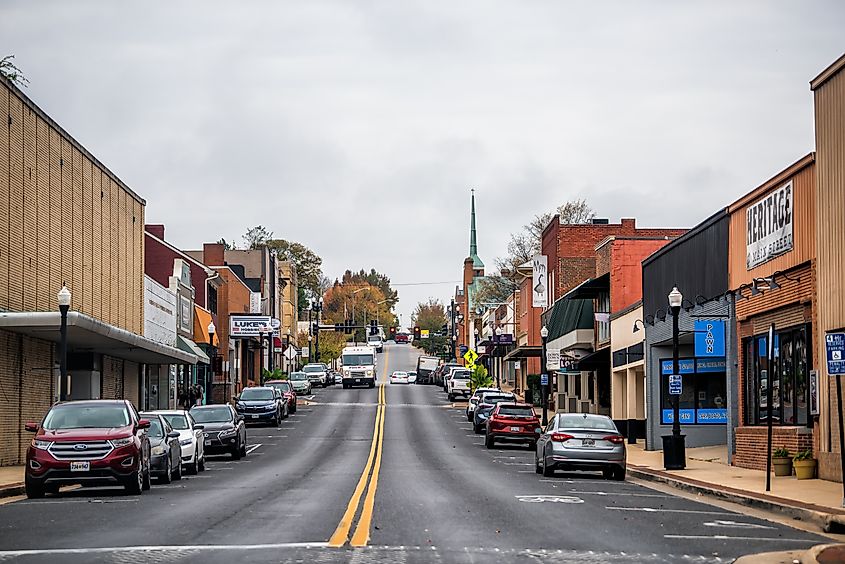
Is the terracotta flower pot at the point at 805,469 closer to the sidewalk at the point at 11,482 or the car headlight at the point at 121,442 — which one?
the car headlight at the point at 121,442

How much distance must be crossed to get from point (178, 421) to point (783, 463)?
14609 millimetres

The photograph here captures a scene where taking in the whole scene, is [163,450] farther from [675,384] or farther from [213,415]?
[675,384]

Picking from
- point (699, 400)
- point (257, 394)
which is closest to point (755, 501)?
point (699, 400)

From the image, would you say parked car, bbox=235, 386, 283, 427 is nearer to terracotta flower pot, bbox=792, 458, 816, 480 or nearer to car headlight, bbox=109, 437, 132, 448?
car headlight, bbox=109, 437, 132, 448

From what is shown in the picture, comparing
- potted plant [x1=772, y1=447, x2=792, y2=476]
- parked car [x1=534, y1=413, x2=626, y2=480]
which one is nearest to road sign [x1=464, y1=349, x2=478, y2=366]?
parked car [x1=534, y1=413, x2=626, y2=480]

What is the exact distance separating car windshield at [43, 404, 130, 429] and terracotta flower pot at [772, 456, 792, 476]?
13.9 m

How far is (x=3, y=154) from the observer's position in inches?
1287

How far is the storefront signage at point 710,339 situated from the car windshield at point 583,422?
5.70m

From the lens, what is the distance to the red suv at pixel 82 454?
22.4 meters

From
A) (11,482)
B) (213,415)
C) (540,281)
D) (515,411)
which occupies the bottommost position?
(11,482)

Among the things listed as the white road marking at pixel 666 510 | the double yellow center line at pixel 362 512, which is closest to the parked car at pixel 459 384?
the double yellow center line at pixel 362 512

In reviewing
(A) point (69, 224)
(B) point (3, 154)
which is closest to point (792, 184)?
(B) point (3, 154)

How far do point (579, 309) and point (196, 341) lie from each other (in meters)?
22.4

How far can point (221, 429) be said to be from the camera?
37719 mm
